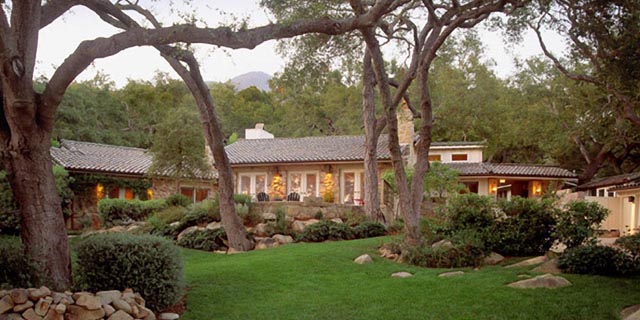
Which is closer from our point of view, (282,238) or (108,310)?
(108,310)

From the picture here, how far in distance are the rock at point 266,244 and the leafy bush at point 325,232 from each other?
0.92 m

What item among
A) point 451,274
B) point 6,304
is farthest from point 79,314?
point 451,274

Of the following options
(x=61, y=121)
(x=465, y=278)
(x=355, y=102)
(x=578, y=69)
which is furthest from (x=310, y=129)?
(x=465, y=278)

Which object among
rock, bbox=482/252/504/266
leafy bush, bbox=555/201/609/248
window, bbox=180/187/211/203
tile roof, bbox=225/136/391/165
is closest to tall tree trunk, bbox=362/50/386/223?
tile roof, bbox=225/136/391/165

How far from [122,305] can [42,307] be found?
918 mm

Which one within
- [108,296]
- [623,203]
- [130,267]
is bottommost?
[108,296]

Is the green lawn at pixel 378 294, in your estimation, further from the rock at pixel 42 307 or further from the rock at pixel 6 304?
the rock at pixel 6 304

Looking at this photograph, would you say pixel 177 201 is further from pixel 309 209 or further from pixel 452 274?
pixel 452 274

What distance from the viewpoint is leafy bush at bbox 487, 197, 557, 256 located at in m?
12.0

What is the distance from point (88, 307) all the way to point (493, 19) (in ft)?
35.4

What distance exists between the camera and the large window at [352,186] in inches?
1008

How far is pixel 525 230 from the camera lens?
12.2m

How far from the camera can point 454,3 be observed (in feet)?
37.9

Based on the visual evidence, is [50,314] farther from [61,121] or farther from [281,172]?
[61,121]
